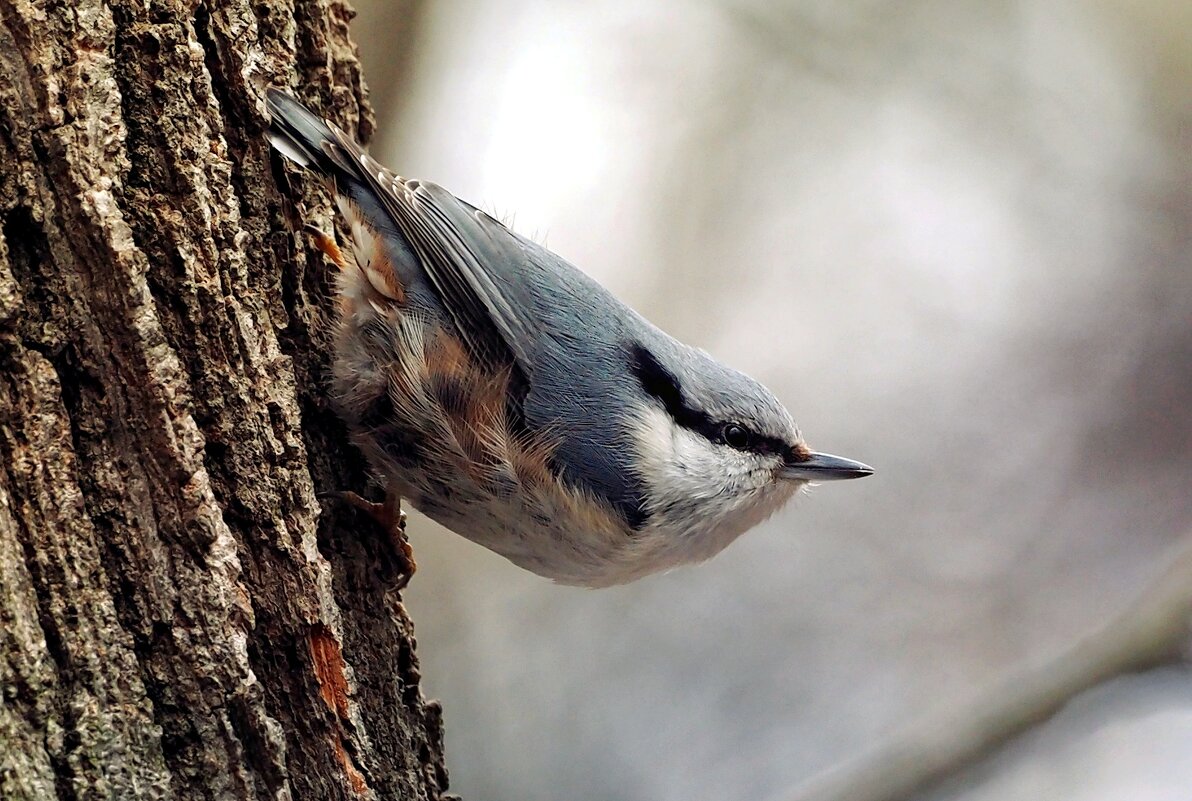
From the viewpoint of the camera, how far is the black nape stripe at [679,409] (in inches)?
74.9

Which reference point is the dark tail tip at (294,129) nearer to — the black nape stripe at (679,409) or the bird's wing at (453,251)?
the bird's wing at (453,251)

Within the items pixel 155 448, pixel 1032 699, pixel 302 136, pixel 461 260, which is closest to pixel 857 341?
pixel 1032 699

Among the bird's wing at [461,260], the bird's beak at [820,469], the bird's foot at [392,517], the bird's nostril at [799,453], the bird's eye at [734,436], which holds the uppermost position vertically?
the bird's wing at [461,260]

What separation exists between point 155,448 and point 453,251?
2.29 feet

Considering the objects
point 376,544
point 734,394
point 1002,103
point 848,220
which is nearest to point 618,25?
point 848,220

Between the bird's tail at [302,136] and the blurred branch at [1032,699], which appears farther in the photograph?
the blurred branch at [1032,699]

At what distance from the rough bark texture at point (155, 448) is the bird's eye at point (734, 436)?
32.1 inches

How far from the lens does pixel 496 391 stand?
5.70 ft

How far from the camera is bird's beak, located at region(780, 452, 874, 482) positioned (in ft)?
6.72

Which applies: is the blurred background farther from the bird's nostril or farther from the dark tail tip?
the dark tail tip

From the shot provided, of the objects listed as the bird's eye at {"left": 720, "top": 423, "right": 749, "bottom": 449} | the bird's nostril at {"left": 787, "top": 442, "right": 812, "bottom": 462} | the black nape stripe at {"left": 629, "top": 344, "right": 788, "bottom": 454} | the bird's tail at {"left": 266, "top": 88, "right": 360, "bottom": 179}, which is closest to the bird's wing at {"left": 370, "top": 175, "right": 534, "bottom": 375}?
the bird's tail at {"left": 266, "top": 88, "right": 360, "bottom": 179}

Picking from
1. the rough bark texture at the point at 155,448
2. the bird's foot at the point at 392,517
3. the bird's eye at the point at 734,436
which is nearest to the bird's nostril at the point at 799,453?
the bird's eye at the point at 734,436

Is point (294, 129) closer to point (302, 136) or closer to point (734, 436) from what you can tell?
point (302, 136)

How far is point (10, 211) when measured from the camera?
1177mm
